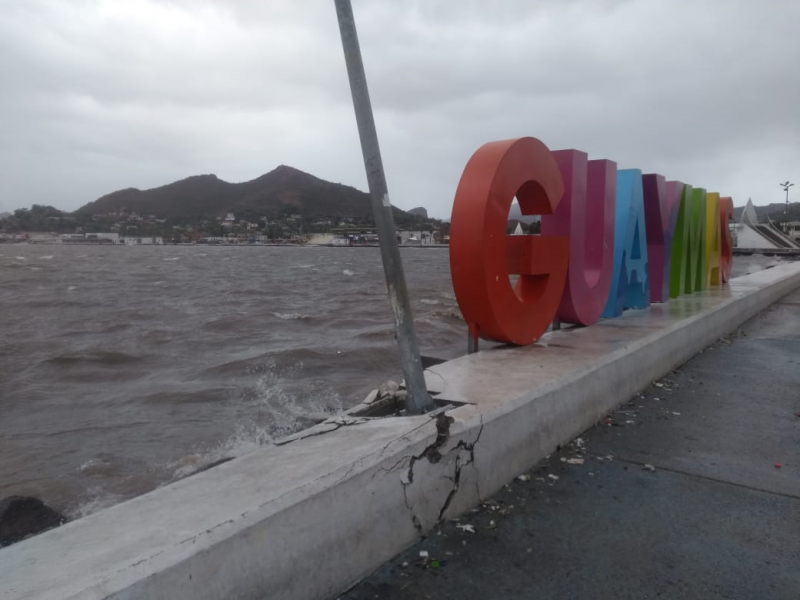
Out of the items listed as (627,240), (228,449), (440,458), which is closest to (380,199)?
(440,458)

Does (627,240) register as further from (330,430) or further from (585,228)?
(330,430)

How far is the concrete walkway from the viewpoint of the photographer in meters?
3.06

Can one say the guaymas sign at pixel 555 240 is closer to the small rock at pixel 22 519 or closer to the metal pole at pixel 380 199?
the metal pole at pixel 380 199

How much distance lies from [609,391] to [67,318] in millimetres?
17757

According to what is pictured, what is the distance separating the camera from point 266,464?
10.6ft

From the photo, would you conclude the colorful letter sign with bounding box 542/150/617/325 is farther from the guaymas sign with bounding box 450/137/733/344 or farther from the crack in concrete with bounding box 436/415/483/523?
the crack in concrete with bounding box 436/415/483/523

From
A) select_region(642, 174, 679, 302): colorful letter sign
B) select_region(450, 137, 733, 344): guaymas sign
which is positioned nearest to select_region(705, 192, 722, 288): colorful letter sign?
select_region(450, 137, 733, 344): guaymas sign

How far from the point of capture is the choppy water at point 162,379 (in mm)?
7234

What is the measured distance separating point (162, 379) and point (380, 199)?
8.63 meters

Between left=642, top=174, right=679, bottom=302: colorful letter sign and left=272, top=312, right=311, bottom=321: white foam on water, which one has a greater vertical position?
left=642, top=174, right=679, bottom=302: colorful letter sign

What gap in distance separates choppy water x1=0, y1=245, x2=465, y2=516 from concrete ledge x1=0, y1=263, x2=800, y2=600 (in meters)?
3.18

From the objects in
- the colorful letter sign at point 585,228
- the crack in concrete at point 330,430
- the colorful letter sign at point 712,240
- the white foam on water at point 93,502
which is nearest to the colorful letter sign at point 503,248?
the colorful letter sign at point 585,228

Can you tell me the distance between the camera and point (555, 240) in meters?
7.00

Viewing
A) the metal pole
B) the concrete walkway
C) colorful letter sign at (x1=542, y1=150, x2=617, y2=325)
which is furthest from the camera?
colorful letter sign at (x1=542, y1=150, x2=617, y2=325)
